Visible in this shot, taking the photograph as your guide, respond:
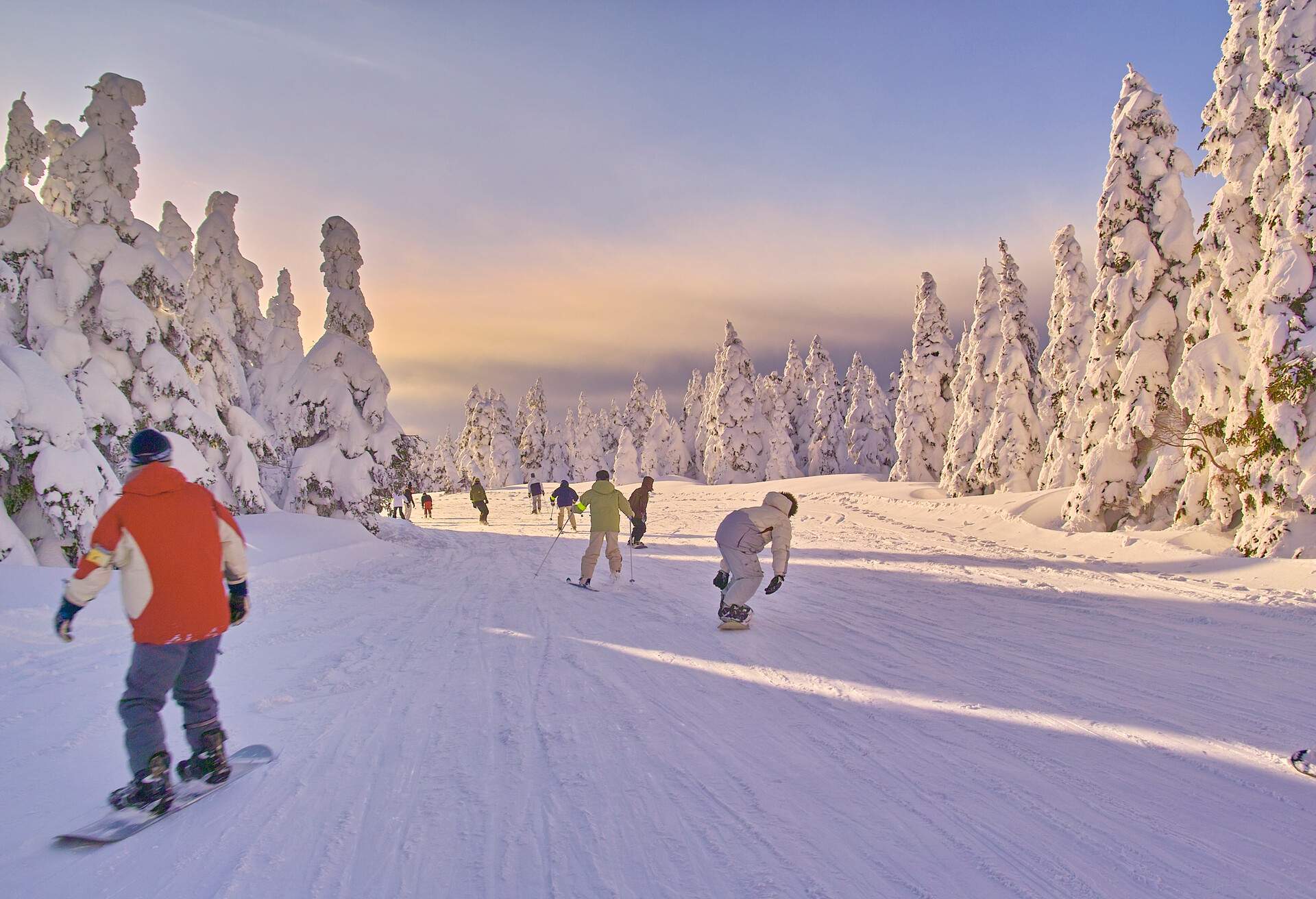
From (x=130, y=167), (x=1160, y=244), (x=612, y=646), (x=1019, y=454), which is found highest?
(x=130, y=167)

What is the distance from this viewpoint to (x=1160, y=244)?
18.4 metres

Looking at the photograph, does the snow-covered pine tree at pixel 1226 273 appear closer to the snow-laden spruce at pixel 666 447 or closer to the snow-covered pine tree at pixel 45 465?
the snow-covered pine tree at pixel 45 465

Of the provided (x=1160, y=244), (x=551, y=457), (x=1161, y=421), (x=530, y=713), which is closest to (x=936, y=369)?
(x=1160, y=244)

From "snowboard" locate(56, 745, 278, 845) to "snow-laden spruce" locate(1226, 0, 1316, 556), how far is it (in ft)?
49.1

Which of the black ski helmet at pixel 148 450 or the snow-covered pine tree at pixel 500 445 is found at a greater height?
the snow-covered pine tree at pixel 500 445

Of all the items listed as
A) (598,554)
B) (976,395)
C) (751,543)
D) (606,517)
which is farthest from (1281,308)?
(976,395)

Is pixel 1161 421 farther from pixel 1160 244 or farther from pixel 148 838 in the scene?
pixel 148 838

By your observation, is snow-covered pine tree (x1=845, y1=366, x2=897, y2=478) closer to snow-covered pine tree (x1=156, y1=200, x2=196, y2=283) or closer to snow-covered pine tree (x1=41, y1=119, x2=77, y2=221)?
snow-covered pine tree (x1=156, y1=200, x2=196, y2=283)

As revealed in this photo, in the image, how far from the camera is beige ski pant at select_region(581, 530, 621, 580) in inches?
480

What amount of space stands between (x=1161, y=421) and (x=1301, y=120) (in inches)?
253

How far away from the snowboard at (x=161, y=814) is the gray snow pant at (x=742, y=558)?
5311 millimetres

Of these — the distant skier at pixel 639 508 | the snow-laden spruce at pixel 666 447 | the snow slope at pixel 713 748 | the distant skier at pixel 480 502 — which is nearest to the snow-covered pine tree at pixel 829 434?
the snow-laden spruce at pixel 666 447

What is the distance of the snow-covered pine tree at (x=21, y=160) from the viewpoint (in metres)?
15.9

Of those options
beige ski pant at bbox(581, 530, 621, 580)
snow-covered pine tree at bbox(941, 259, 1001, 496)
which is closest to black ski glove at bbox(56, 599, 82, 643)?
beige ski pant at bbox(581, 530, 621, 580)
